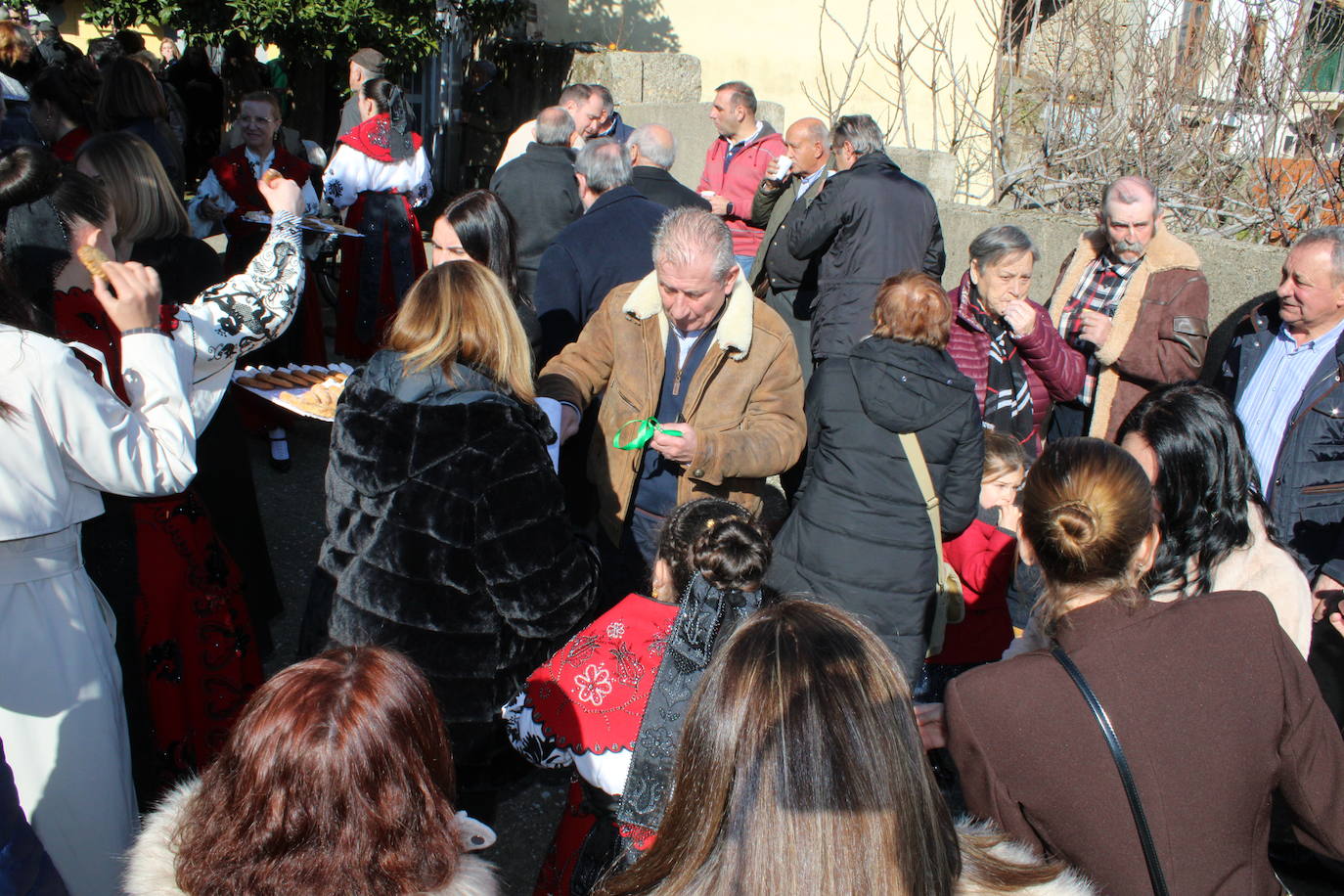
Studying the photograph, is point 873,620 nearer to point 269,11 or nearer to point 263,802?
point 263,802

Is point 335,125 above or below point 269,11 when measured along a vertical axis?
below

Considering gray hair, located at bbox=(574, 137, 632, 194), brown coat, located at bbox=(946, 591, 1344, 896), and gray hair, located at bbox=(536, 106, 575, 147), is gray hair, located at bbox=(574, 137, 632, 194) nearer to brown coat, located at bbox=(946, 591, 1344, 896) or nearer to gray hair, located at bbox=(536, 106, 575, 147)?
gray hair, located at bbox=(536, 106, 575, 147)

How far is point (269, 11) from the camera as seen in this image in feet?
26.7

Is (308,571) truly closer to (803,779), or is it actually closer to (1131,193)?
(803,779)

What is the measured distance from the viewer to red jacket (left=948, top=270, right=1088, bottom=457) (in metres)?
4.20

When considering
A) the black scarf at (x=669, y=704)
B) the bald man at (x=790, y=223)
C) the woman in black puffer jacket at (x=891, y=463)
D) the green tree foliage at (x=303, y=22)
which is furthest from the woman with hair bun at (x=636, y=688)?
the green tree foliage at (x=303, y=22)

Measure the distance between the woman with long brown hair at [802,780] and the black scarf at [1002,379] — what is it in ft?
10.2

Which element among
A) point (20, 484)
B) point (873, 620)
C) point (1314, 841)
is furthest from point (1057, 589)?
point (20, 484)

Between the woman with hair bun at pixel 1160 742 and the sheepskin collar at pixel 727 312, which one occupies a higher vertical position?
the sheepskin collar at pixel 727 312

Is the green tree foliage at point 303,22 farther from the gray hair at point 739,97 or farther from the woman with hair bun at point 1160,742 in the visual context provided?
the woman with hair bun at point 1160,742

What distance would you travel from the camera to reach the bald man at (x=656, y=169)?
16.9 ft

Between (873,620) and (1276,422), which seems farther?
(1276,422)

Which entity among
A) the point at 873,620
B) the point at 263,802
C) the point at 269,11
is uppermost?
the point at 269,11

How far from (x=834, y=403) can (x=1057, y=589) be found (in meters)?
1.38
